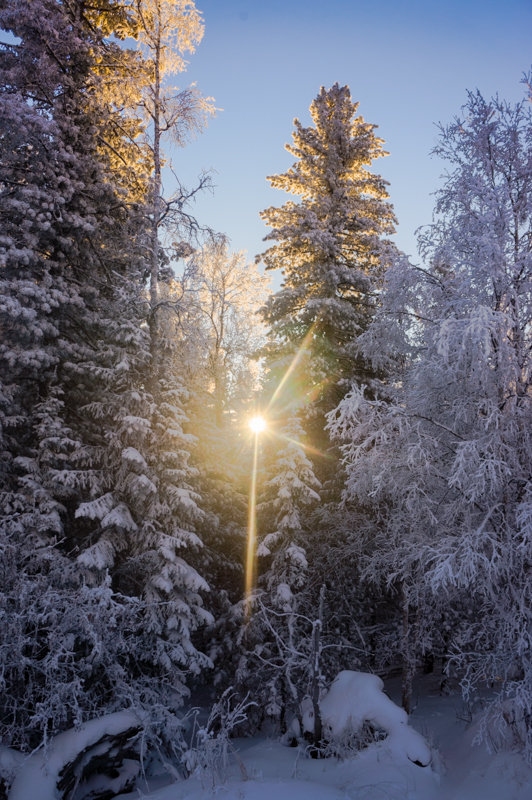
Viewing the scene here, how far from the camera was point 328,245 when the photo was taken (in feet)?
44.2

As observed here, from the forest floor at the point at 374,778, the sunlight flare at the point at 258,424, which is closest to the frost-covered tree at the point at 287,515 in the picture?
the sunlight flare at the point at 258,424

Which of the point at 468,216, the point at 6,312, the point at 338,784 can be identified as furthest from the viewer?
the point at 6,312

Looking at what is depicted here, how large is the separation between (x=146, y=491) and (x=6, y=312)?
4919 millimetres

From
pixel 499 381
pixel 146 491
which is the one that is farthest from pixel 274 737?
pixel 499 381

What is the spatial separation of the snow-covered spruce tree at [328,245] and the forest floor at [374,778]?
25.7 feet

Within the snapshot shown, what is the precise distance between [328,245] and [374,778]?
38.7 feet

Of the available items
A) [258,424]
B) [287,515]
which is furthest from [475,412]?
[258,424]

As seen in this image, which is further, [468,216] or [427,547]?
[468,216]

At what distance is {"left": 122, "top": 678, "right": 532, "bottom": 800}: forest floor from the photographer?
693cm

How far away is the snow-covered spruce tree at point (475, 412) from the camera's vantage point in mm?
7188

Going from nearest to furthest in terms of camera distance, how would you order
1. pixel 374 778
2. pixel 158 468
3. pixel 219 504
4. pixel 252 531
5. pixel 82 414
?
pixel 374 778 < pixel 158 468 < pixel 82 414 < pixel 252 531 < pixel 219 504

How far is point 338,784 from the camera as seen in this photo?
24.6 ft

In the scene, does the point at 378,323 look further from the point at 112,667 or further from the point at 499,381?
the point at 112,667

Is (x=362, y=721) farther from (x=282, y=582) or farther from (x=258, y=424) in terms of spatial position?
(x=258, y=424)
